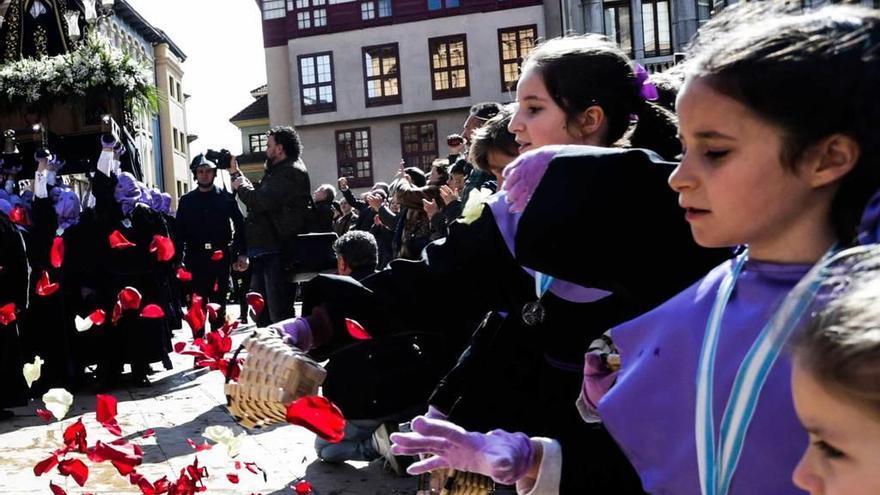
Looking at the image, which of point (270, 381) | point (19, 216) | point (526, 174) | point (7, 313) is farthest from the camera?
point (19, 216)

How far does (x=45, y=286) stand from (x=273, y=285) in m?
1.96

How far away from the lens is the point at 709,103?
5.16ft

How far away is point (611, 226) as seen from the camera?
1.84m

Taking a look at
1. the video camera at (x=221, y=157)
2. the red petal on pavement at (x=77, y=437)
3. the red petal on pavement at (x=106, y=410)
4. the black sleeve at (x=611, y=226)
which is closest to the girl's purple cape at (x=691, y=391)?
the black sleeve at (x=611, y=226)

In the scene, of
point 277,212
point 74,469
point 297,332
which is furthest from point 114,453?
point 277,212

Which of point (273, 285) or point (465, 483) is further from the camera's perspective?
point (273, 285)

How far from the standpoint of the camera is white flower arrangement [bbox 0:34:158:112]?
31.6 ft

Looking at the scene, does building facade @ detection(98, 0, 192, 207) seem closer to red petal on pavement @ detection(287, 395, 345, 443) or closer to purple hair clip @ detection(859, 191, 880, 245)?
red petal on pavement @ detection(287, 395, 345, 443)

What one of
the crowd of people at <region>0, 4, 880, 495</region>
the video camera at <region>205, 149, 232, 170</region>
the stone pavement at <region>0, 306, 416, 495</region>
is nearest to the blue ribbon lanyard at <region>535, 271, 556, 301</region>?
the crowd of people at <region>0, 4, 880, 495</region>

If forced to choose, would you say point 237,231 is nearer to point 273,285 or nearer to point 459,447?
point 273,285

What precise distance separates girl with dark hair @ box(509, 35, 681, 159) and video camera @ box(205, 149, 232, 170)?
7.79 m

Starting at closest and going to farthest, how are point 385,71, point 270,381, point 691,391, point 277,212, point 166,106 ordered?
point 691,391, point 270,381, point 277,212, point 385,71, point 166,106

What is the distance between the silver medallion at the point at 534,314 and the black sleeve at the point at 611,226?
344mm

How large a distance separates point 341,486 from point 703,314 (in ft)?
12.8
